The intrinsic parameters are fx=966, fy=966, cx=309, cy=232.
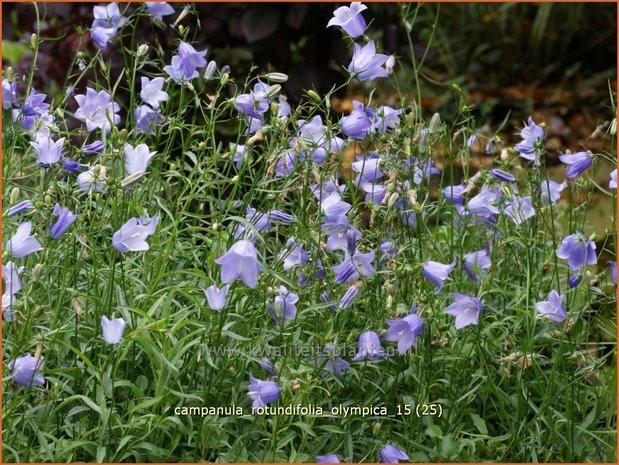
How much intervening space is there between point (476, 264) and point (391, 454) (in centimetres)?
79

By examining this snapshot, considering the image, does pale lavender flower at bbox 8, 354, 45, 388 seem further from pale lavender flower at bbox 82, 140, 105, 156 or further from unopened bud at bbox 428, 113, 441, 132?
unopened bud at bbox 428, 113, 441, 132

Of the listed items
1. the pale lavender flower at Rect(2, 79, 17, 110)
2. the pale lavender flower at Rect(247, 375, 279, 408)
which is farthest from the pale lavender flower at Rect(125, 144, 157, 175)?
the pale lavender flower at Rect(247, 375, 279, 408)

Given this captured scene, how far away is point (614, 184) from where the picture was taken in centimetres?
287

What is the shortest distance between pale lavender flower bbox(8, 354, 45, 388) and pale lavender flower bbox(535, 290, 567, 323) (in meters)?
1.41

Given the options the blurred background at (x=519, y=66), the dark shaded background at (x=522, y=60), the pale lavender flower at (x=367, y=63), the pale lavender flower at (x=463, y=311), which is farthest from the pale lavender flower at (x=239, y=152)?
the dark shaded background at (x=522, y=60)

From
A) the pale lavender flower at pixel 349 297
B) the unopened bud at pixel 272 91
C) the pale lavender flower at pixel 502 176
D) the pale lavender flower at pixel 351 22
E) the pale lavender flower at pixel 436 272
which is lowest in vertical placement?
the pale lavender flower at pixel 349 297

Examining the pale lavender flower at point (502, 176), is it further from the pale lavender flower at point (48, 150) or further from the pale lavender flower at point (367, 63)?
the pale lavender flower at point (48, 150)

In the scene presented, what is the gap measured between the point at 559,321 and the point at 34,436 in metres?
1.52

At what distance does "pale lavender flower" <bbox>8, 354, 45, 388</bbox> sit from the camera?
2486 mm

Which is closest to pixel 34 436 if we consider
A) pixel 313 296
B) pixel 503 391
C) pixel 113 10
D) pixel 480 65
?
pixel 313 296

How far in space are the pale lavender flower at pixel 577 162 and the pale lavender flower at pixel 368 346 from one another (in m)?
0.86

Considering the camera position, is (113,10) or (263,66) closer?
(113,10)

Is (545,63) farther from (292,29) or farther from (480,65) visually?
(292,29)

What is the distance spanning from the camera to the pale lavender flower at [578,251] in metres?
2.87
